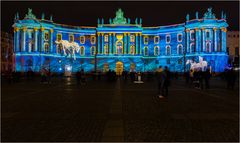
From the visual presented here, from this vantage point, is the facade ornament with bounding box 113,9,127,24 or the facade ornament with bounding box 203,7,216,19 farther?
the facade ornament with bounding box 113,9,127,24

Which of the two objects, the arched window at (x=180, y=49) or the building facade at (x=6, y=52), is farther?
the building facade at (x=6, y=52)

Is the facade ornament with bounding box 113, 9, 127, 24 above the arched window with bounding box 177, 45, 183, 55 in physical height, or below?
above

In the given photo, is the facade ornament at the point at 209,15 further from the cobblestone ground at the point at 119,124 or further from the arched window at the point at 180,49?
the cobblestone ground at the point at 119,124

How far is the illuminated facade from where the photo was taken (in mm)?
88875

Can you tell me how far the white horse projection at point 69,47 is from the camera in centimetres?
8871

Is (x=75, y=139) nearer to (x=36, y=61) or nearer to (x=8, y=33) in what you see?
(x=36, y=61)

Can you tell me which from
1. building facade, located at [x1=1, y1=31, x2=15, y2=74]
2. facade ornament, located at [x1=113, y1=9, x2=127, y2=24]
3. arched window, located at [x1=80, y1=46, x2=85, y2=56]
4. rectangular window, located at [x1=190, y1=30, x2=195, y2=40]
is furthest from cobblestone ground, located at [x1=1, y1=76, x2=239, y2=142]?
building facade, located at [x1=1, y1=31, x2=15, y2=74]

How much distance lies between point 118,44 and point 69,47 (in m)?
17.1

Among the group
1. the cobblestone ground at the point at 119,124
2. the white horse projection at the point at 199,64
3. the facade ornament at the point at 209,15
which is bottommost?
the cobblestone ground at the point at 119,124

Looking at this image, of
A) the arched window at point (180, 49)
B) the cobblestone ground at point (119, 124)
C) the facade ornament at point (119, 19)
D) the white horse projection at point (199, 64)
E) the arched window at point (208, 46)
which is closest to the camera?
the cobblestone ground at point (119, 124)

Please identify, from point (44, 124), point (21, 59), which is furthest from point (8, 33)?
point (44, 124)

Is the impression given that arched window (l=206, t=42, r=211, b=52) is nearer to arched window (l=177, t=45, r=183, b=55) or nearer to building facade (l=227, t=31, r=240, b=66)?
arched window (l=177, t=45, r=183, b=55)

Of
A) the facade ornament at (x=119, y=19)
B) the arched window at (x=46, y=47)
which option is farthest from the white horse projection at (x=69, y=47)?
the facade ornament at (x=119, y=19)

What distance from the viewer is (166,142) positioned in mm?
7242
